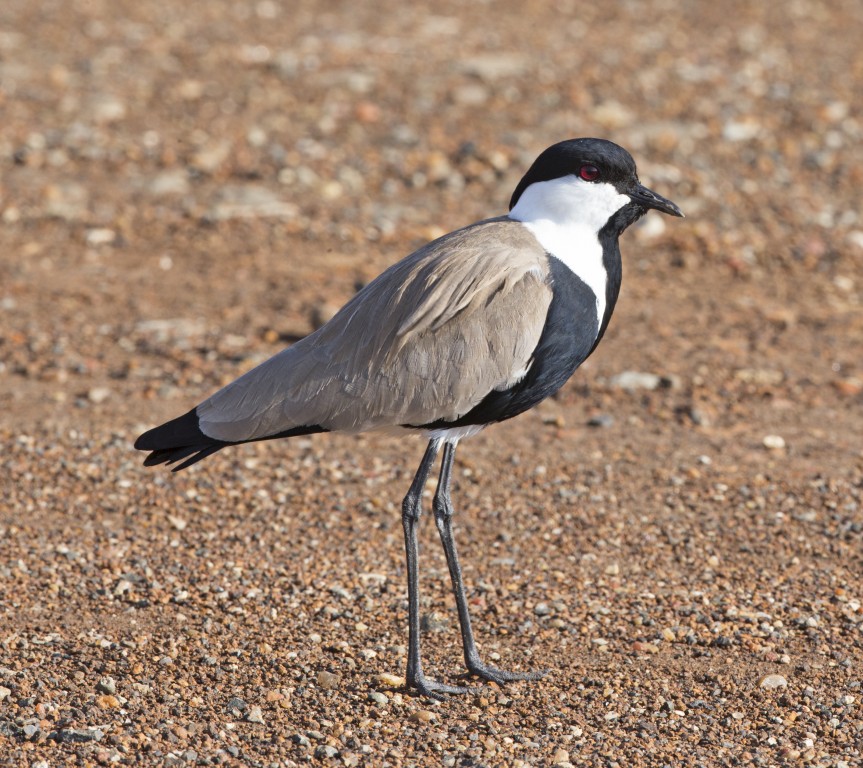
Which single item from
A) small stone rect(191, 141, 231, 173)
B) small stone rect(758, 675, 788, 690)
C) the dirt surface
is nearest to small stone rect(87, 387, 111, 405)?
the dirt surface

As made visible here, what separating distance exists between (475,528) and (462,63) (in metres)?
7.16

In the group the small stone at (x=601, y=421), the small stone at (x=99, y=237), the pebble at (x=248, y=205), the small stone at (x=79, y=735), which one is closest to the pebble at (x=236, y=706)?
the small stone at (x=79, y=735)

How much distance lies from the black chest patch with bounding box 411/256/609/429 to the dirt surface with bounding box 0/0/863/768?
1.07m

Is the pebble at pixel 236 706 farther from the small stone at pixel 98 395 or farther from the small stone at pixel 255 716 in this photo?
the small stone at pixel 98 395

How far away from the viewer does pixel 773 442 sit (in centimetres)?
735

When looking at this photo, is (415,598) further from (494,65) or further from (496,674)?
(494,65)

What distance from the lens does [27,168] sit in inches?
420

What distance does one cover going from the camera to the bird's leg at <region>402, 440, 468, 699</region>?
5.09m

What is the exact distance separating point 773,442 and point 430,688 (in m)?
3.10

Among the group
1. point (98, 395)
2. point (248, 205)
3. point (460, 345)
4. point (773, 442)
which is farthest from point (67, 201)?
point (460, 345)

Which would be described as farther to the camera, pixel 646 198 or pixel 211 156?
pixel 211 156

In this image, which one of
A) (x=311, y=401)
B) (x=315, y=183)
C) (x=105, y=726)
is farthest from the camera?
(x=315, y=183)

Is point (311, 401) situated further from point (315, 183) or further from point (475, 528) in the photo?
point (315, 183)

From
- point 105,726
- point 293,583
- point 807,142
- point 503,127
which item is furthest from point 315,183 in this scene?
point 105,726
